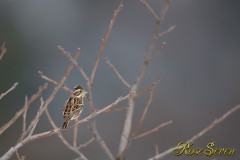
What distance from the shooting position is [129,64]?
15.5 metres

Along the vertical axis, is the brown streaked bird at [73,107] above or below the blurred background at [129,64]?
below

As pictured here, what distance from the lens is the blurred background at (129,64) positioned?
11.6 m

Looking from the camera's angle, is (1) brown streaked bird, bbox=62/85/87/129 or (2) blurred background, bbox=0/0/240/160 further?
(2) blurred background, bbox=0/0/240/160

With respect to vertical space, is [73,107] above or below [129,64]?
below

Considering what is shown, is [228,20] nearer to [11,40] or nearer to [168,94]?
[168,94]

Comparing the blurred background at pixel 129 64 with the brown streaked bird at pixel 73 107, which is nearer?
the brown streaked bird at pixel 73 107

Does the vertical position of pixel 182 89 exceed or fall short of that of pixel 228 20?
it falls short

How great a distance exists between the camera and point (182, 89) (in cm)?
1465

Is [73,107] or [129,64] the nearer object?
[73,107]

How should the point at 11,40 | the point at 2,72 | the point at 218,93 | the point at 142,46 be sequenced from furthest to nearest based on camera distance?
the point at 142,46, the point at 218,93, the point at 11,40, the point at 2,72

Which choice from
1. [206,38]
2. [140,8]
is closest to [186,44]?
[206,38]

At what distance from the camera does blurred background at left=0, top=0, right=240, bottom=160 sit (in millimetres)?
11625

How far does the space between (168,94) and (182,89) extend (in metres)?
0.56

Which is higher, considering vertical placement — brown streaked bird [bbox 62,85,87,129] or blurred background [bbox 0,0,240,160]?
blurred background [bbox 0,0,240,160]
